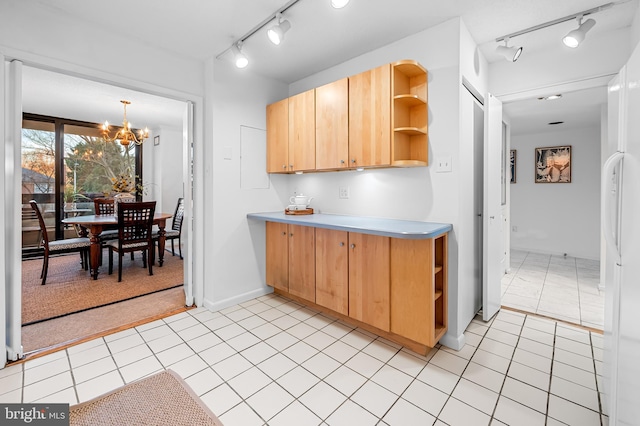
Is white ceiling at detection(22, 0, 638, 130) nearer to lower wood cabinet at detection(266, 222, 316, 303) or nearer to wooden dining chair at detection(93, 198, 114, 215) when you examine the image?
lower wood cabinet at detection(266, 222, 316, 303)

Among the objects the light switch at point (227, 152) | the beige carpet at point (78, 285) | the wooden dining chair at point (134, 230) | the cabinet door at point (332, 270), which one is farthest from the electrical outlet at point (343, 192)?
the wooden dining chair at point (134, 230)

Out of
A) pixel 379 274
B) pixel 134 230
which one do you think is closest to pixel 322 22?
pixel 379 274

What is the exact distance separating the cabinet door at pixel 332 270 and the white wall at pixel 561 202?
5.02 m

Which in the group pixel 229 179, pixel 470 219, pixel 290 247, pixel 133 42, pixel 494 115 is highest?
pixel 133 42

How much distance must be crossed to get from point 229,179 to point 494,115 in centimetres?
261

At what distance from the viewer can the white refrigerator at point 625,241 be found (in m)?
1.00

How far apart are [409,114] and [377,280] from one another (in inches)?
55.4

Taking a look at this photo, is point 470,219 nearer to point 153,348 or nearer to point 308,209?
point 308,209

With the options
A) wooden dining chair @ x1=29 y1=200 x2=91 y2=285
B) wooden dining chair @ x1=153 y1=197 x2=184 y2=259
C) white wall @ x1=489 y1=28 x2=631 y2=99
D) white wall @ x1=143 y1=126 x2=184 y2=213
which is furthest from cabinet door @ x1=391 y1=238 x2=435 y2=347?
white wall @ x1=143 y1=126 x2=184 y2=213

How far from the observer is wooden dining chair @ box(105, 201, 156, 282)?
3.74 metres

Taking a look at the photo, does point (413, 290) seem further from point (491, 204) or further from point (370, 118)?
point (370, 118)

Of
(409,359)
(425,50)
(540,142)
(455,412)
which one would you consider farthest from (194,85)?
(540,142)

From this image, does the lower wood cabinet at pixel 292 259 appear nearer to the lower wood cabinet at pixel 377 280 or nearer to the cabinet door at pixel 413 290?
the lower wood cabinet at pixel 377 280

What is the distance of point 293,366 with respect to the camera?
2.01 m
